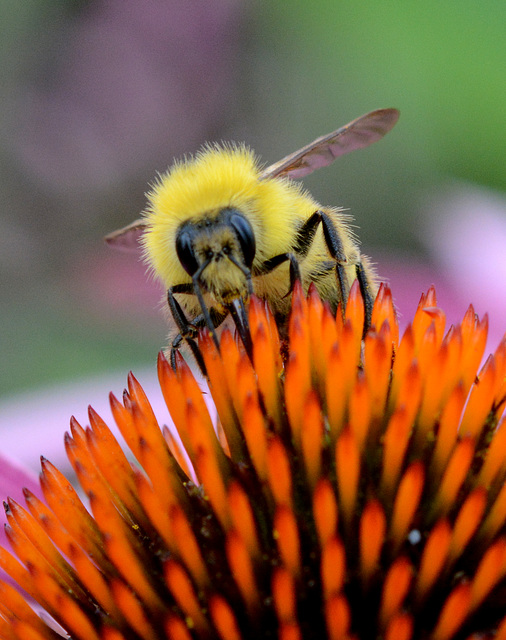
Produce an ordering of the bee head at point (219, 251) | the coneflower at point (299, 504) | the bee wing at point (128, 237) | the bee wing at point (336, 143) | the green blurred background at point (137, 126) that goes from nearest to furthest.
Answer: the coneflower at point (299, 504)
the bee head at point (219, 251)
the bee wing at point (336, 143)
the bee wing at point (128, 237)
the green blurred background at point (137, 126)

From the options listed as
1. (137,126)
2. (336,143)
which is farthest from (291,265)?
(137,126)

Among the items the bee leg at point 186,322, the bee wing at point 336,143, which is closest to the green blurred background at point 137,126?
the bee wing at point 336,143

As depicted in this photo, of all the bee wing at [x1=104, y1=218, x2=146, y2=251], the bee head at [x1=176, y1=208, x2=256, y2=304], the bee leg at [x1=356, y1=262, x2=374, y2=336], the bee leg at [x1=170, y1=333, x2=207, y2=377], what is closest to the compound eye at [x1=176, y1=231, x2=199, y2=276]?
the bee head at [x1=176, y1=208, x2=256, y2=304]

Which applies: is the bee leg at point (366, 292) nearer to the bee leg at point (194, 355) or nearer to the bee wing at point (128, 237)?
the bee leg at point (194, 355)

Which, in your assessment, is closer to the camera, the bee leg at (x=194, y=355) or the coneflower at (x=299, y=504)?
the coneflower at (x=299, y=504)

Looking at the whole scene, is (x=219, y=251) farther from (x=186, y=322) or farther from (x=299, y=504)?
(x=299, y=504)

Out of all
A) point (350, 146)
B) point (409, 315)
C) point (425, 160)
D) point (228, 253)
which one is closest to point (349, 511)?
point (228, 253)
